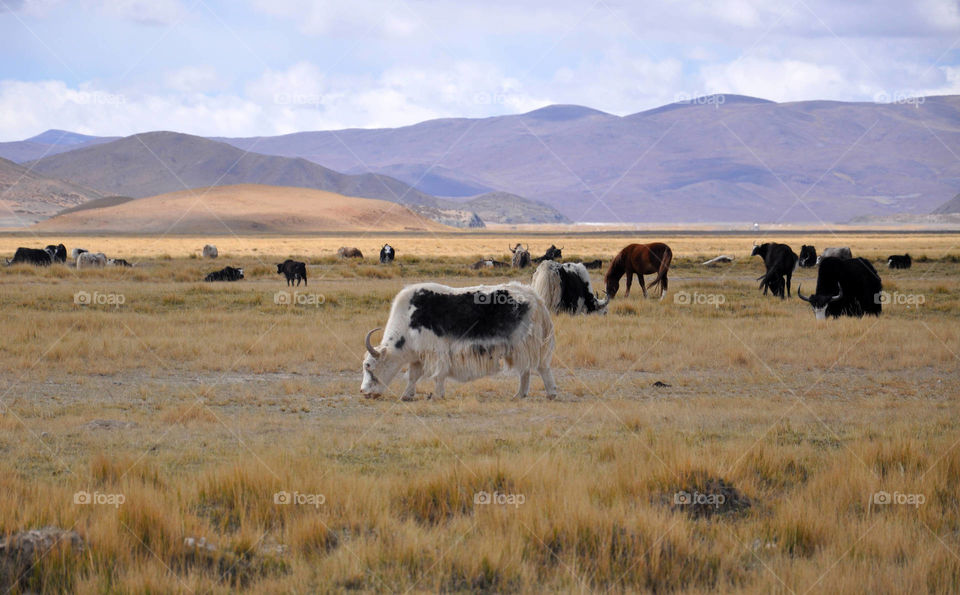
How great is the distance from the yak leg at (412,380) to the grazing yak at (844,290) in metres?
9.77

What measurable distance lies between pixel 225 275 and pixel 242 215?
112 metres

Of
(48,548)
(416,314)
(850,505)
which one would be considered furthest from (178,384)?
(850,505)

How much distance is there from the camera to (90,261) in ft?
107

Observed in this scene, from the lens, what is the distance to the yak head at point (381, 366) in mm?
10203

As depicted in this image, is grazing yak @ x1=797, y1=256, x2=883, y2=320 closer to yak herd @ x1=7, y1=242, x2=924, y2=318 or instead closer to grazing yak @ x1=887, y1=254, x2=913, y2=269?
yak herd @ x1=7, y1=242, x2=924, y2=318

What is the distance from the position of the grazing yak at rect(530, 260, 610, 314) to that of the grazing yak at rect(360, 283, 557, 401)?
22.3 feet

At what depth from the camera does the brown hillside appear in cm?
12231

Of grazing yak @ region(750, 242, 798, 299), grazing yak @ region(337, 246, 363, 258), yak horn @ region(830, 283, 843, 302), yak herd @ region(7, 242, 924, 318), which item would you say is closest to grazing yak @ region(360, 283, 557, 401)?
yak herd @ region(7, 242, 924, 318)

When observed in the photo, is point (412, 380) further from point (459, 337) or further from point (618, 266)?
point (618, 266)

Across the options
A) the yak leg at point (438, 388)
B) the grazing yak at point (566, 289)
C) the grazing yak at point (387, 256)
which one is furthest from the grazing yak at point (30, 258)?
the yak leg at point (438, 388)

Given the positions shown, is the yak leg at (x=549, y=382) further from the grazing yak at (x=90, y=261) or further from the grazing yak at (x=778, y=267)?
the grazing yak at (x=90, y=261)

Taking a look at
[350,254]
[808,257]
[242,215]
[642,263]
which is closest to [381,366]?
[642,263]

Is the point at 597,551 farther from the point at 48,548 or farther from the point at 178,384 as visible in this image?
the point at 178,384

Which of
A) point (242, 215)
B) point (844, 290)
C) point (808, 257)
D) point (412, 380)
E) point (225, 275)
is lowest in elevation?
point (412, 380)
